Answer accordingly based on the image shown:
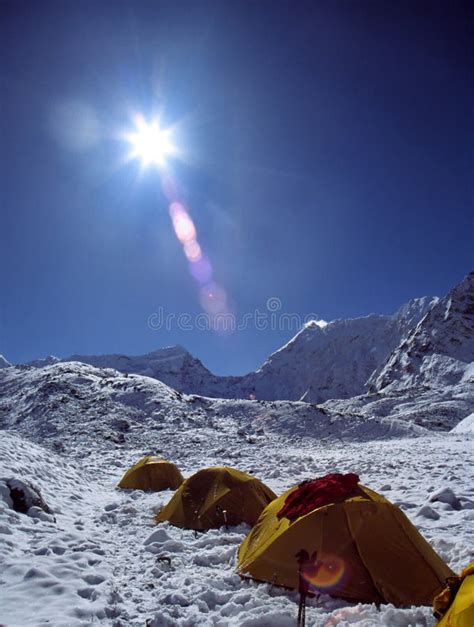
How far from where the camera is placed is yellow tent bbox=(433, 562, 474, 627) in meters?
3.72

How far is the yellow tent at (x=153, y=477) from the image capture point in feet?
49.7

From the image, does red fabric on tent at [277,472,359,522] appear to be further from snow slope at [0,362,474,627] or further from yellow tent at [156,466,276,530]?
yellow tent at [156,466,276,530]

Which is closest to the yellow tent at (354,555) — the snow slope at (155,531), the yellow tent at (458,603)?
the snow slope at (155,531)

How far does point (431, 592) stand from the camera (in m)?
5.38

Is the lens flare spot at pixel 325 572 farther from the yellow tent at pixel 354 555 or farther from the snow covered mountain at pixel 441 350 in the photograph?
the snow covered mountain at pixel 441 350

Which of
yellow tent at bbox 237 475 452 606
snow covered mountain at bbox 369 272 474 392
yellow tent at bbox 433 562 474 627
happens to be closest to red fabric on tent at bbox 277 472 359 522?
yellow tent at bbox 237 475 452 606

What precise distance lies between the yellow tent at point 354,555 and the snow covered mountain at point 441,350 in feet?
286

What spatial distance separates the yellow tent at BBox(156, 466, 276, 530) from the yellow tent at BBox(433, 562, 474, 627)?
5.53 meters

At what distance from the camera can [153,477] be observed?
50.3 ft

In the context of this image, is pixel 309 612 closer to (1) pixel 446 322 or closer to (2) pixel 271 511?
(2) pixel 271 511

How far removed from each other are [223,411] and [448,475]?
82.5 ft

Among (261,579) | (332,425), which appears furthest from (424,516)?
(332,425)

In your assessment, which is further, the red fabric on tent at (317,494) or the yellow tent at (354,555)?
the red fabric on tent at (317,494)

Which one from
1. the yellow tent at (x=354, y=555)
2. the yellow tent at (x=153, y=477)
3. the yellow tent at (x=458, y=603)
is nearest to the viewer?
the yellow tent at (x=458, y=603)
